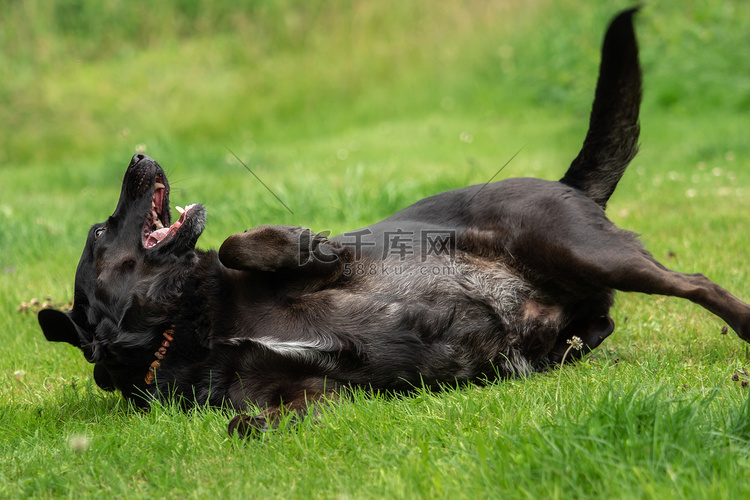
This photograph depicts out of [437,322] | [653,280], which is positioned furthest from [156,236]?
[653,280]

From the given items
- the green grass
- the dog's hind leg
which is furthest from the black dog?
the green grass

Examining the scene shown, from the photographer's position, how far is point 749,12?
1041 centimetres

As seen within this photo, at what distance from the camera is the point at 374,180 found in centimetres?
686

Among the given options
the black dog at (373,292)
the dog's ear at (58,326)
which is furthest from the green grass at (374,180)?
the dog's ear at (58,326)

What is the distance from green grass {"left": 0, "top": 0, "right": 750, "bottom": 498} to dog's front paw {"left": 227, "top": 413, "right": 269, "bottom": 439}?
49mm

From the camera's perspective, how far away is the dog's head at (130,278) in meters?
2.86

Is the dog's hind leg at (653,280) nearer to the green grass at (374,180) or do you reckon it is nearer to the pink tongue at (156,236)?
the green grass at (374,180)

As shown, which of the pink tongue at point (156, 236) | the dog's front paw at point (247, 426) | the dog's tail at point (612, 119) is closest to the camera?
the dog's front paw at point (247, 426)

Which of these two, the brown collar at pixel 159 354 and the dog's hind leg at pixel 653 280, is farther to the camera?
Result: the brown collar at pixel 159 354

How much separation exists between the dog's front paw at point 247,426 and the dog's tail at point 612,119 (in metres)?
1.88

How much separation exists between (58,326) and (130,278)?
35cm

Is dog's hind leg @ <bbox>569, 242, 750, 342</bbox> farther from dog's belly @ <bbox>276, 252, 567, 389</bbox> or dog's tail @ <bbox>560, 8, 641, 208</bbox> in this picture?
dog's tail @ <bbox>560, 8, 641, 208</bbox>

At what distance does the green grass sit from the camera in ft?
6.45

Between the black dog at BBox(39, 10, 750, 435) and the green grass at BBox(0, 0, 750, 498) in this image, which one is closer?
the green grass at BBox(0, 0, 750, 498)
